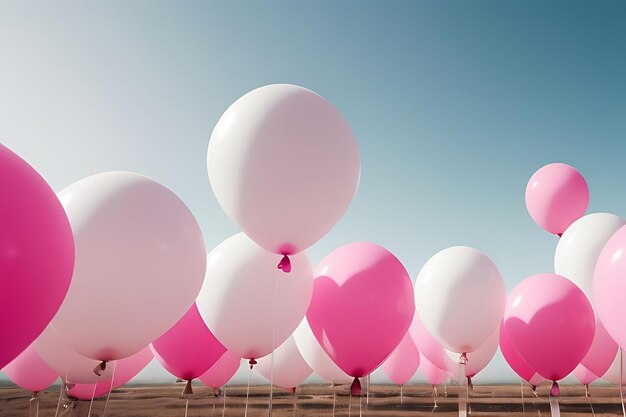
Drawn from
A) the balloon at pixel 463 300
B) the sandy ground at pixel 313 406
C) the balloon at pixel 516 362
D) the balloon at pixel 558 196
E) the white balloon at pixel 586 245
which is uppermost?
the balloon at pixel 558 196

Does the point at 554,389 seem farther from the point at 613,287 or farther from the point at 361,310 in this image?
the point at 361,310

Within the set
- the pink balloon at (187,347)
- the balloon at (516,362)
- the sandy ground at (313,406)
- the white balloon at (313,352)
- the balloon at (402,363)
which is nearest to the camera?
the pink balloon at (187,347)

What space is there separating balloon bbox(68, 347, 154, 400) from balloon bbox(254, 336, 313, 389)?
4.05 feet

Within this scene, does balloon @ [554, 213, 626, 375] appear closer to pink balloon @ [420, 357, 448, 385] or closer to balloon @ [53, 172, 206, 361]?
pink balloon @ [420, 357, 448, 385]

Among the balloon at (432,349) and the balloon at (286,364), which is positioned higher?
the balloon at (432,349)

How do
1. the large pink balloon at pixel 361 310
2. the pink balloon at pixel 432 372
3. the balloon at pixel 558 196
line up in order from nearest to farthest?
the large pink balloon at pixel 361 310, the balloon at pixel 558 196, the pink balloon at pixel 432 372

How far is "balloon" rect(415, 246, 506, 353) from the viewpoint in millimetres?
3791

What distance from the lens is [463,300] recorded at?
379cm

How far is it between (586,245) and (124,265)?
420cm

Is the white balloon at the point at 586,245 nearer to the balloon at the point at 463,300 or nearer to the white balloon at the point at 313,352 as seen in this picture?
the balloon at the point at 463,300

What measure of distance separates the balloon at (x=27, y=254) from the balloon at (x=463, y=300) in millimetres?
3120

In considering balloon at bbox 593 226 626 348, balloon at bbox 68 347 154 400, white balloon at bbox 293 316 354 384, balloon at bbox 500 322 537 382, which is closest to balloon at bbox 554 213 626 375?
balloon at bbox 500 322 537 382

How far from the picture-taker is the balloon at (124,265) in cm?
241

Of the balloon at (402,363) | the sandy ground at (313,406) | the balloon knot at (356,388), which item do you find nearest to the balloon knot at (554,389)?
the balloon knot at (356,388)
